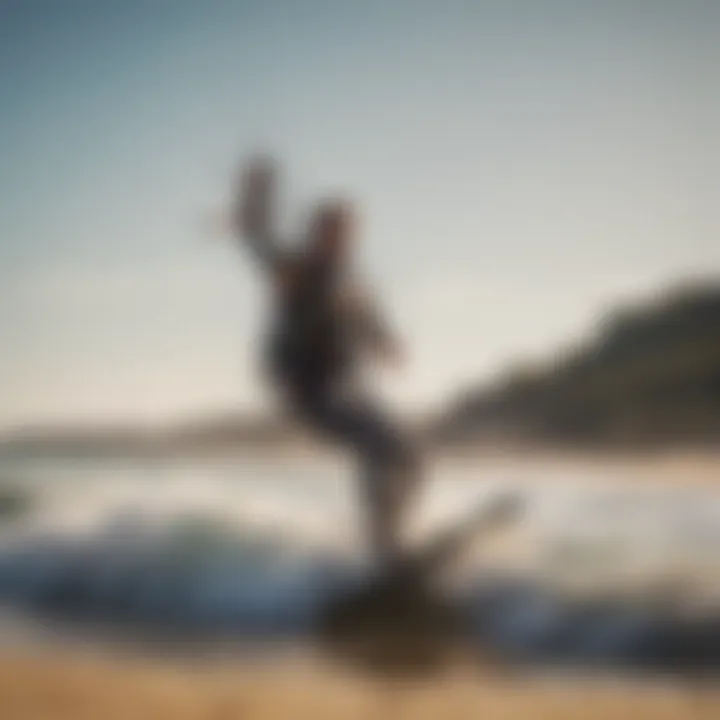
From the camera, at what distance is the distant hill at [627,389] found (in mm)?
1142

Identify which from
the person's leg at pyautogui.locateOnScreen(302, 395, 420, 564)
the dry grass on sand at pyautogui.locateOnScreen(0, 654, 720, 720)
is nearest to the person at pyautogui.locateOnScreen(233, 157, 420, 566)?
the person's leg at pyautogui.locateOnScreen(302, 395, 420, 564)

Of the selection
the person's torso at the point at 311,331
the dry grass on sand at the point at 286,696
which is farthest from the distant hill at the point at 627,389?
the dry grass on sand at the point at 286,696

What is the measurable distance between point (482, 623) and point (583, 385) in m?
0.26

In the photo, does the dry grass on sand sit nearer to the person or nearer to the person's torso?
the person

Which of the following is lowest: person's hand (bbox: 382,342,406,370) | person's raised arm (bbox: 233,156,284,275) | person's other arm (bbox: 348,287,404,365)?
person's hand (bbox: 382,342,406,370)

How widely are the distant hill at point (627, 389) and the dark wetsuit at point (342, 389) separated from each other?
0.06 meters

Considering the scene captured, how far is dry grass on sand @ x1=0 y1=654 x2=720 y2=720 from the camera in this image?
3.54 feet

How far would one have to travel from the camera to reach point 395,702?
43.5 inches

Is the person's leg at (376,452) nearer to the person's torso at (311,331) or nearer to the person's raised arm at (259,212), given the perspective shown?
the person's torso at (311,331)

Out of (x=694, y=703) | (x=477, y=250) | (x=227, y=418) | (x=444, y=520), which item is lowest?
(x=694, y=703)

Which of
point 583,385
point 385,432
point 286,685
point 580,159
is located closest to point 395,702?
point 286,685

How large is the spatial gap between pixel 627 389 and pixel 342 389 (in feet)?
0.96

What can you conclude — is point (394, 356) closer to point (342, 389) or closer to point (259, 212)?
point (342, 389)

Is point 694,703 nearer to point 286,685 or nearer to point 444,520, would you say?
point 444,520
